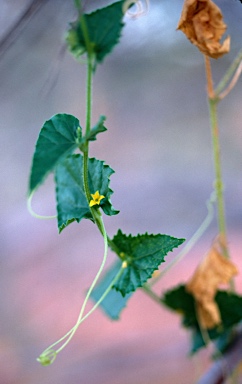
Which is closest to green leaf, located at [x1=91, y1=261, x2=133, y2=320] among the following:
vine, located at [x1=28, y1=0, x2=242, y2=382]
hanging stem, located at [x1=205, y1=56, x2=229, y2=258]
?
vine, located at [x1=28, y1=0, x2=242, y2=382]

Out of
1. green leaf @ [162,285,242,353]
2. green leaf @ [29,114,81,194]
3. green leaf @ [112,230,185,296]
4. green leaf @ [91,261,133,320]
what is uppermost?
green leaf @ [29,114,81,194]

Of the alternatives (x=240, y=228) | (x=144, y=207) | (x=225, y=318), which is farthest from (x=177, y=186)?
(x=225, y=318)

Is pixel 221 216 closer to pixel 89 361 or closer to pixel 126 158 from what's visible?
pixel 89 361

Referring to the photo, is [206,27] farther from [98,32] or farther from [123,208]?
[123,208]

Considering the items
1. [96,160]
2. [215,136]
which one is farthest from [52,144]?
[215,136]

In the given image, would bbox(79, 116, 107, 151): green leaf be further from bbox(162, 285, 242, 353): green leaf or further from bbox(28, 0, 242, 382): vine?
bbox(162, 285, 242, 353): green leaf

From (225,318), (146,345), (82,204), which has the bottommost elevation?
(146,345)
